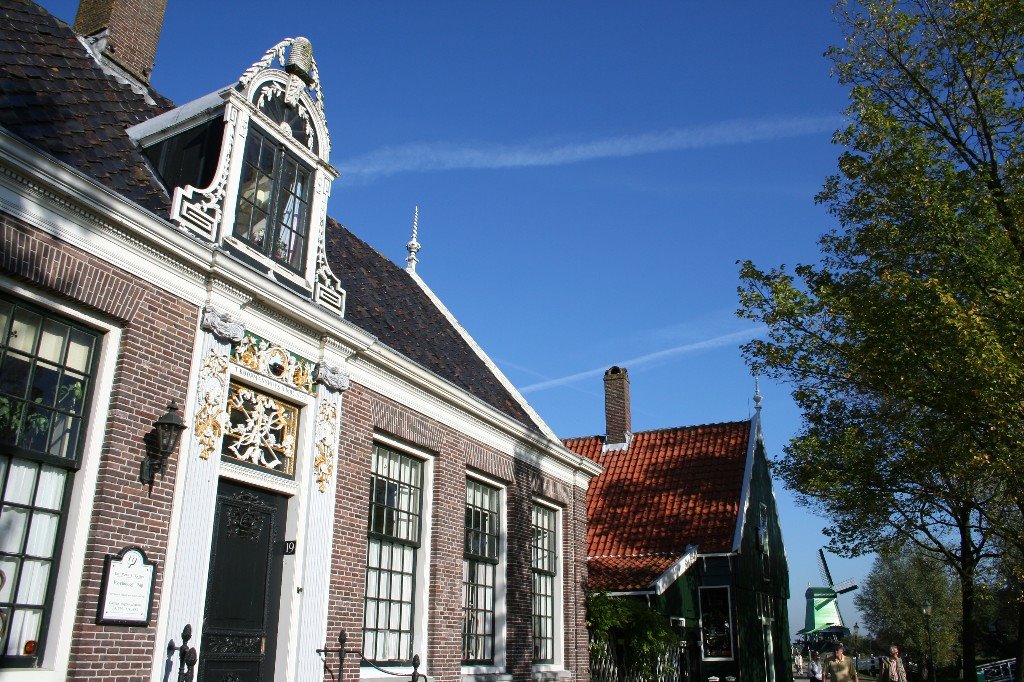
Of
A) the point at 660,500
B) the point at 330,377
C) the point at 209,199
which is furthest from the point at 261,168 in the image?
the point at 660,500

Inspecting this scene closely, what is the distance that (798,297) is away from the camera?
16.4 meters

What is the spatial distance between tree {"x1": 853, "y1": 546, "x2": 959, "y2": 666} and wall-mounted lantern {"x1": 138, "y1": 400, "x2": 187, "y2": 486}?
4032cm

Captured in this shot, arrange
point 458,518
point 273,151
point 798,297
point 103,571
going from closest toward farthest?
point 103,571
point 273,151
point 458,518
point 798,297

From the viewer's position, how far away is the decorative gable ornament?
8977 millimetres

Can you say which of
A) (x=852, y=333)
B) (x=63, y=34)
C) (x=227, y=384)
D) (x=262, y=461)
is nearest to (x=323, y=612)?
(x=262, y=461)

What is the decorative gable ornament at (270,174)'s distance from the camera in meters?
8.98

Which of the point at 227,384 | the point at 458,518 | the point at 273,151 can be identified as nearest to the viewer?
the point at 227,384

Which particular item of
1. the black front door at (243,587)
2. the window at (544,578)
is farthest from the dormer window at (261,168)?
the window at (544,578)

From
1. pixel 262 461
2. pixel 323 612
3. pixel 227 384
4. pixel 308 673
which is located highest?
pixel 227 384

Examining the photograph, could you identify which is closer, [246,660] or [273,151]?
[246,660]

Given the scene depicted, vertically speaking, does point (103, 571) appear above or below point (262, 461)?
below

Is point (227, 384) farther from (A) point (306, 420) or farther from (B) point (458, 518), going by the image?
(B) point (458, 518)

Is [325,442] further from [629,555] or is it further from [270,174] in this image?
[629,555]

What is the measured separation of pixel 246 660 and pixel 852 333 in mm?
12193
